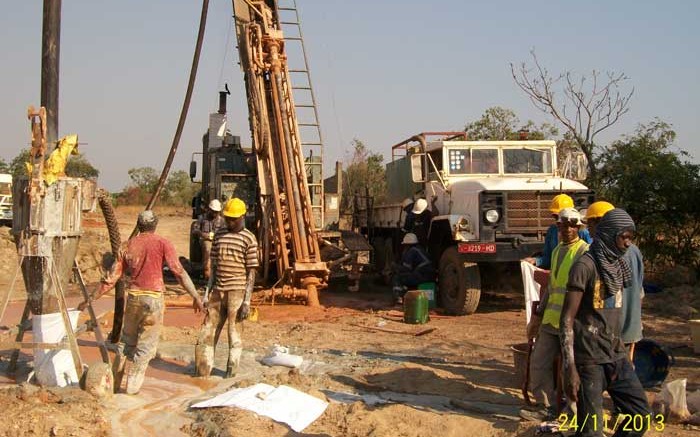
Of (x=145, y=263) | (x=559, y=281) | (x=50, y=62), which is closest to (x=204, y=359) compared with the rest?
(x=145, y=263)

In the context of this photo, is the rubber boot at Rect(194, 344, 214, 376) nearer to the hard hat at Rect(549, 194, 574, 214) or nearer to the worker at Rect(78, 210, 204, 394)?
the worker at Rect(78, 210, 204, 394)

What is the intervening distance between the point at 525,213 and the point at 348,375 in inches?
202

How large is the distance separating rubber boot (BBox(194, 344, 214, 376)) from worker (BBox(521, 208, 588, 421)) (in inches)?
119

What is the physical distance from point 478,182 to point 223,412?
686 centimetres

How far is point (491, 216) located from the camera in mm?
10945

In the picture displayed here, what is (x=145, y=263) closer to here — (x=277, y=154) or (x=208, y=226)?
(x=277, y=154)

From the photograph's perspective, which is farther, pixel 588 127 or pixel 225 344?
pixel 588 127

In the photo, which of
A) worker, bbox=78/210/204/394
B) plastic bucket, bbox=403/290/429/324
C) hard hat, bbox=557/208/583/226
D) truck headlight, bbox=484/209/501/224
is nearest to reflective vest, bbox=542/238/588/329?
hard hat, bbox=557/208/583/226

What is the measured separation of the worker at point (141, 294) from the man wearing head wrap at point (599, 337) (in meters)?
3.51

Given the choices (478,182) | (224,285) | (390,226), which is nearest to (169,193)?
(390,226)

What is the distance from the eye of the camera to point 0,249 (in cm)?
1708

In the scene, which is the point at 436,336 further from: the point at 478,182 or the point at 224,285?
the point at 224,285

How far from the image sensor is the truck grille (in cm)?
1101

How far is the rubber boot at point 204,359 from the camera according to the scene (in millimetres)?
6824
